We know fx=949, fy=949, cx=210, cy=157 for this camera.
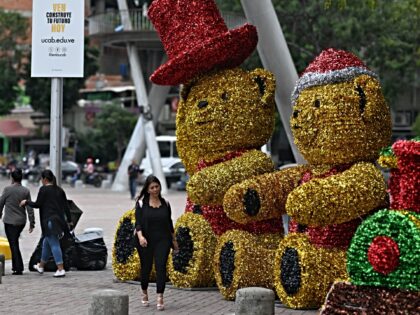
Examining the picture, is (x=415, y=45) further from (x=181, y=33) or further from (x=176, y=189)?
(x=181, y=33)

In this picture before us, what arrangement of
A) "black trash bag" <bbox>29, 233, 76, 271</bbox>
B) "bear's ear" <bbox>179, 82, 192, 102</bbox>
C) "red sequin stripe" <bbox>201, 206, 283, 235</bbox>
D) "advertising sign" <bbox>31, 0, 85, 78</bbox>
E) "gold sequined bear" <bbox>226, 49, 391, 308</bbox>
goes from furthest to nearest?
"advertising sign" <bbox>31, 0, 85, 78</bbox> → "black trash bag" <bbox>29, 233, 76, 271</bbox> → "bear's ear" <bbox>179, 82, 192, 102</bbox> → "red sequin stripe" <bbox>201, 206, 283, 235</bbox> → "gold sequined bear" <bbox>226, 49, 391, 308</bbox>

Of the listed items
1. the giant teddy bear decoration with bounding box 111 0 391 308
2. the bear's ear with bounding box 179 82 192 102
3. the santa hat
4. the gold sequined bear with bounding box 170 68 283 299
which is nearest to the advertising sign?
the giant teddy bear decoration with bounding box 111 0 391 308

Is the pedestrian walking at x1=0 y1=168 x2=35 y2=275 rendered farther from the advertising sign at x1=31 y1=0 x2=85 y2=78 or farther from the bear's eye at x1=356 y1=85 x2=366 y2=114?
the bear's eye at x1=356 y1=85 x2=366 y2=114

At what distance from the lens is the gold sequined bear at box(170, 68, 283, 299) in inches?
414

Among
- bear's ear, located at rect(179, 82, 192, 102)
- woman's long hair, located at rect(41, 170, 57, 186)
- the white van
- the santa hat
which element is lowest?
the white van

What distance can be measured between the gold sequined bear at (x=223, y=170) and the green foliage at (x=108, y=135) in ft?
129

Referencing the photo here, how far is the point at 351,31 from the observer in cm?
3519

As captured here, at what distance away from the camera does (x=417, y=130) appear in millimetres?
37469

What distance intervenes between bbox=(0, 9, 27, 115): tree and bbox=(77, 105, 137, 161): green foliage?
16.1ft

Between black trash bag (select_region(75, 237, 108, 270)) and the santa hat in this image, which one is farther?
black trash bag (select_region(75, 237, 108, 270))

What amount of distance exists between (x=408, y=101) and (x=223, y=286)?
40.9 meters

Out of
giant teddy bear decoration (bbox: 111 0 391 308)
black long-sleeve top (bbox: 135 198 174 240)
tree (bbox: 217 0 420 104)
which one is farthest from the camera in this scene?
tree (bbox: 217 0 420 104)

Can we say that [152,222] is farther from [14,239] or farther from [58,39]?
[58,39]

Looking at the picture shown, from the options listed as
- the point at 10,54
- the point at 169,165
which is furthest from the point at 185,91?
the point at 10,54
